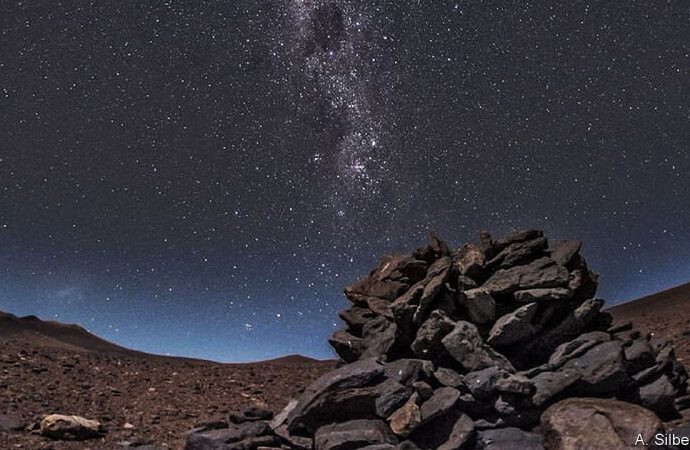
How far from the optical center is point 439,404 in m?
11.9

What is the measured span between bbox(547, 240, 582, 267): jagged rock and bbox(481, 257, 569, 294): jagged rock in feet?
0.99

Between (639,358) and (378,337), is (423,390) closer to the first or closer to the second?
(378,337)

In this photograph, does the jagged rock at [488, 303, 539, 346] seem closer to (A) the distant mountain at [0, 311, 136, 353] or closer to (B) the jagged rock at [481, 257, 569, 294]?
(B) the jagged rock at [481, 257, 569, 294]

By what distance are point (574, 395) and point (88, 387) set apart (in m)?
15.5

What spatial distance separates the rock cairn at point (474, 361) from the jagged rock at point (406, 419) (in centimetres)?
2

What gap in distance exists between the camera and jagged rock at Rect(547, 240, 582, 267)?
48.6 ft

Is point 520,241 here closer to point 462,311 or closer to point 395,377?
point 462,311

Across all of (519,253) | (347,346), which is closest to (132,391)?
(347,346)

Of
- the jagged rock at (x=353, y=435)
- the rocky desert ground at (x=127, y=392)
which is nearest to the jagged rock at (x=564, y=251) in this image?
the jagged rock at (x=353, y=435)

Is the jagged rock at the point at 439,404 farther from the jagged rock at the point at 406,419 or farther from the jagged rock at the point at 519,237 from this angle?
the jagged rock at the point at 519,237

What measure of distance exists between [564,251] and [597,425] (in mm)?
6170

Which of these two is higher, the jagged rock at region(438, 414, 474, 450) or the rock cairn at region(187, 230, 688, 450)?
the rock cairn at region(187, 230, 688, 450)

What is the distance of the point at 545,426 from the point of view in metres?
10.9

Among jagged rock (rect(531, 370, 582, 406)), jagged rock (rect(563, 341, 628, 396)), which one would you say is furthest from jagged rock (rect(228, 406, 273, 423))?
jagged rock (rect(563, 341, 628, 396))
